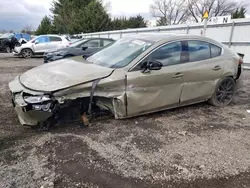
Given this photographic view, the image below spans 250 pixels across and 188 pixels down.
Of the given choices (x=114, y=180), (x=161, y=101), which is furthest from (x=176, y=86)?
(x=114, y=180)

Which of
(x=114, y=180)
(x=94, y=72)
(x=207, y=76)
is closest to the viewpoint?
(x=114, y=180)

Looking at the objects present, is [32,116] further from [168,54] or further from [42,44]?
[42,44]

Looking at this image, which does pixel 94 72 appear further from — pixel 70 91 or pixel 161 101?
pixel 161 101

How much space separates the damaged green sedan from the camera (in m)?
3.24

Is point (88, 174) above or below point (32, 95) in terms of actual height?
below

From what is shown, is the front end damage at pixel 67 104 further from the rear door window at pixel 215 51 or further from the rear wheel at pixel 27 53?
the rear wheel at pixel 27 53

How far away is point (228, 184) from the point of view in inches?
95.9

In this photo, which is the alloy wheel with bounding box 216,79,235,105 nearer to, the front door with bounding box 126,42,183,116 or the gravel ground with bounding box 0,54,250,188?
the gravel ground with bounding box 0,54,250,188

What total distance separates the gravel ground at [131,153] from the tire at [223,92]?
722mm

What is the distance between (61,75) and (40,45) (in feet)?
42.0

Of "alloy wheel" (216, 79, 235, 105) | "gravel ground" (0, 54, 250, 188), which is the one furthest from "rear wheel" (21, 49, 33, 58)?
"alloy wheel" (216, 79, 235, 105)

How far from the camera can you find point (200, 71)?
14.1ft

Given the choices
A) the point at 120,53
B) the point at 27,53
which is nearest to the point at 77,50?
the point at 120,53

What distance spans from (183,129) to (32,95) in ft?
8.24
